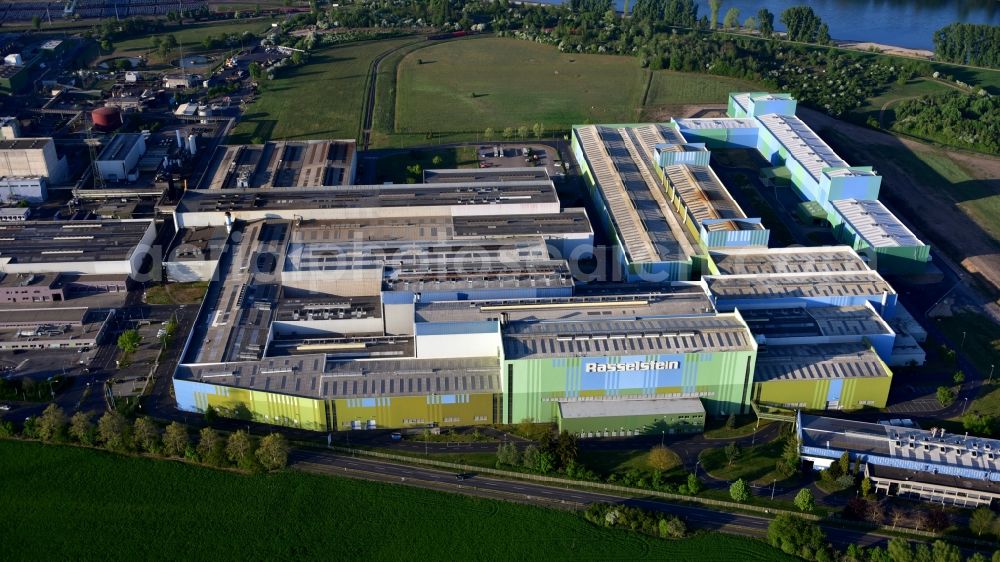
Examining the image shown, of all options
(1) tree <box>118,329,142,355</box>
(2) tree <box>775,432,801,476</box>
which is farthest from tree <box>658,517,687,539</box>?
(1) tree <box>118,329,142,355</box>

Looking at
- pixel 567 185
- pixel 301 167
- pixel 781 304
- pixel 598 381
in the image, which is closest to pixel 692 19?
pixel 567 185

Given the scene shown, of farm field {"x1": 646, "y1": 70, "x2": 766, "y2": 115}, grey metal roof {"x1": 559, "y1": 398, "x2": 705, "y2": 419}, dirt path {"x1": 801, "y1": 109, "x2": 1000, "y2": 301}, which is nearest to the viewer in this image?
grey metal roof {"x1": 559, "y1": 398, "x2": 705, "y2": 419}

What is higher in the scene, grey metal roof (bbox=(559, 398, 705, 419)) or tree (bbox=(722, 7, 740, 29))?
tree (bbox=(722, 7, 740, 29))

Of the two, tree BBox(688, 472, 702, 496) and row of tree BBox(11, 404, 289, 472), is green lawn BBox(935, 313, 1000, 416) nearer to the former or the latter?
tree BBox(688, 472, 702, 496)

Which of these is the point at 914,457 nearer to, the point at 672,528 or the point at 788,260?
the point at 672,528

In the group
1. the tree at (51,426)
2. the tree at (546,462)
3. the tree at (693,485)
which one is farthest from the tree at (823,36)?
the tree at (51,426)

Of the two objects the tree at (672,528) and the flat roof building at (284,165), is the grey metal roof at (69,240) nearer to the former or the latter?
the flat roof building at (284,165)

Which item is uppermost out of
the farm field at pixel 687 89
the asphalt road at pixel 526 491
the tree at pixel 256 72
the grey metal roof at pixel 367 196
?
the tree at pixel 256 72
